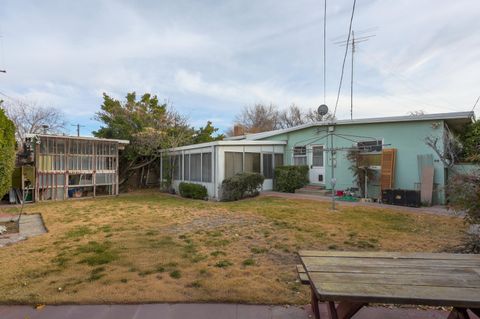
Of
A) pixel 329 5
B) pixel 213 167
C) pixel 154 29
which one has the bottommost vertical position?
pixel 213 167

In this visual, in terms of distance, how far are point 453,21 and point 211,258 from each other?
8.72 meters

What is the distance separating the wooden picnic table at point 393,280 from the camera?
1825 millimetres

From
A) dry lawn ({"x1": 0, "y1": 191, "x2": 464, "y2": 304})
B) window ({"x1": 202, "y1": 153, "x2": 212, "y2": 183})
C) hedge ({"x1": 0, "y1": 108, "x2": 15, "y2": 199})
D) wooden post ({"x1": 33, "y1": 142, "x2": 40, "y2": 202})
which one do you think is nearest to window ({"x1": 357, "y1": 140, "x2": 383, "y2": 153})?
dry lawn ({"x1": 0, "y1": 191, "x2": 464, "y2": 304})

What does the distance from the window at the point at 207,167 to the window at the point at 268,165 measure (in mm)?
2798

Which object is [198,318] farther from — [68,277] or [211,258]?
[68,277]

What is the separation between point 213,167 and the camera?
43.3 feet

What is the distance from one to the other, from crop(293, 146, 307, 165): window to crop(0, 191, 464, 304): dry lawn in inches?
239

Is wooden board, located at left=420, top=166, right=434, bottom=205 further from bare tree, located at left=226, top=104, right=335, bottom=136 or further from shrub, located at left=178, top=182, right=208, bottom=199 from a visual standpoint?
bare tree, located at left=226, top=104, right=335, bottom=136

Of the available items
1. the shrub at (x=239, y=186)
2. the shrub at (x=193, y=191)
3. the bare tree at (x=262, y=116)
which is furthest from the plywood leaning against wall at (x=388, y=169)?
the bare tree at (x=262, y=116)

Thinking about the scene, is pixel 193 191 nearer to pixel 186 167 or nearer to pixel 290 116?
pixel 186 167

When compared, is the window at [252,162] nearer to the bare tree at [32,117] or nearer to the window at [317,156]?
the window at [317,156]

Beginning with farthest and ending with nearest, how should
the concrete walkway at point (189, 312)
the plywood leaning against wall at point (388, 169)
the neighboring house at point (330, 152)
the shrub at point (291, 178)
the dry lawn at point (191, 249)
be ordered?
the shrub at point (291, 178), the plywood leaning against wall at point (388, 169), the neighboring house at point (330, 152), the dry lawn at point (191, 249), the concrete walkway at point (189, 312)

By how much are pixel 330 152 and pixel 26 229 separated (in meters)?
11.3

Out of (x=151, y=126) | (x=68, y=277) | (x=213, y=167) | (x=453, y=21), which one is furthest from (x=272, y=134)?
(x=68, y=277)
